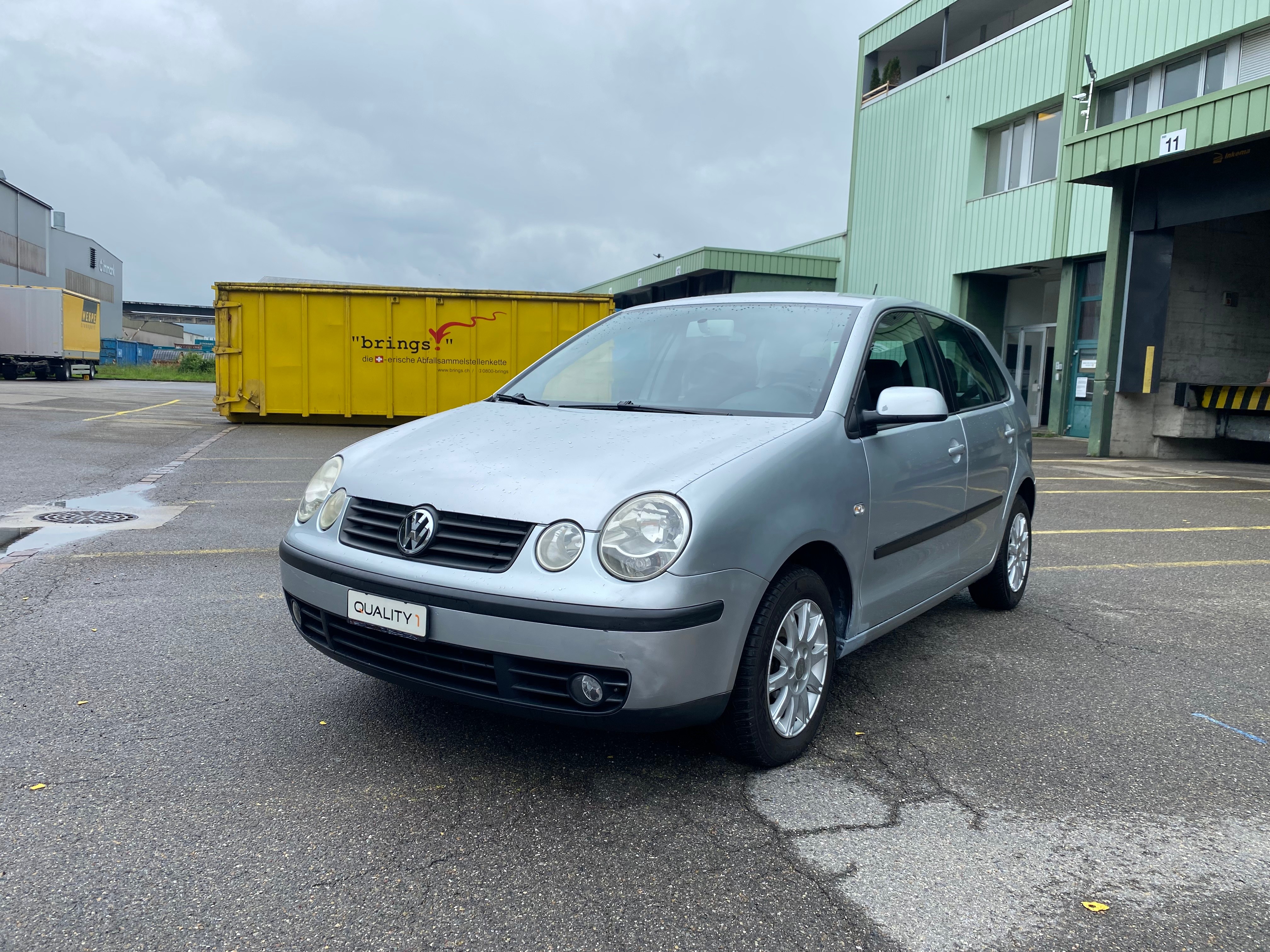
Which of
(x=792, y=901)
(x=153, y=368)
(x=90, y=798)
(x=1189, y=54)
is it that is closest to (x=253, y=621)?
(x=90, y=798)

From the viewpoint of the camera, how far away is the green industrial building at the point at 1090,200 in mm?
14320

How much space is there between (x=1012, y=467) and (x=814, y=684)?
88.5 inches

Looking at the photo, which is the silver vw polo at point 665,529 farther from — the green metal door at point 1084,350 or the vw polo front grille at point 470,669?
the green metal door at point 1084,350

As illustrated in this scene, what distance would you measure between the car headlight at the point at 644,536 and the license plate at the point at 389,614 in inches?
22.2

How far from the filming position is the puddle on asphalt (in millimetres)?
6344

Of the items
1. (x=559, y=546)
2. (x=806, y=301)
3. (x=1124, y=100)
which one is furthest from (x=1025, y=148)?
(x=559, y=546)

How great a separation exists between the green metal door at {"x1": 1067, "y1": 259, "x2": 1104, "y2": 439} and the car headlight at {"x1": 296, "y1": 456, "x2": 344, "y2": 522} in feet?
57.8

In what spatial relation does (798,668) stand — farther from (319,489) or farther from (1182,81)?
(1182,81)

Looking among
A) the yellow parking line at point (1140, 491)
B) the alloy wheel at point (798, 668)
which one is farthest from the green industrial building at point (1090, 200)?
the alloy wheel at point (798, 668)

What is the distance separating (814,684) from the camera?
3201 mm

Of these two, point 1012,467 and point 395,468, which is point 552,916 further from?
point 1012,467

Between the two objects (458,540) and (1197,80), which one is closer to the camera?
(458,540)

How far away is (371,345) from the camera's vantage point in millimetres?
17484

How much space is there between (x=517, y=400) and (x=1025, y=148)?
1925 centimetres
